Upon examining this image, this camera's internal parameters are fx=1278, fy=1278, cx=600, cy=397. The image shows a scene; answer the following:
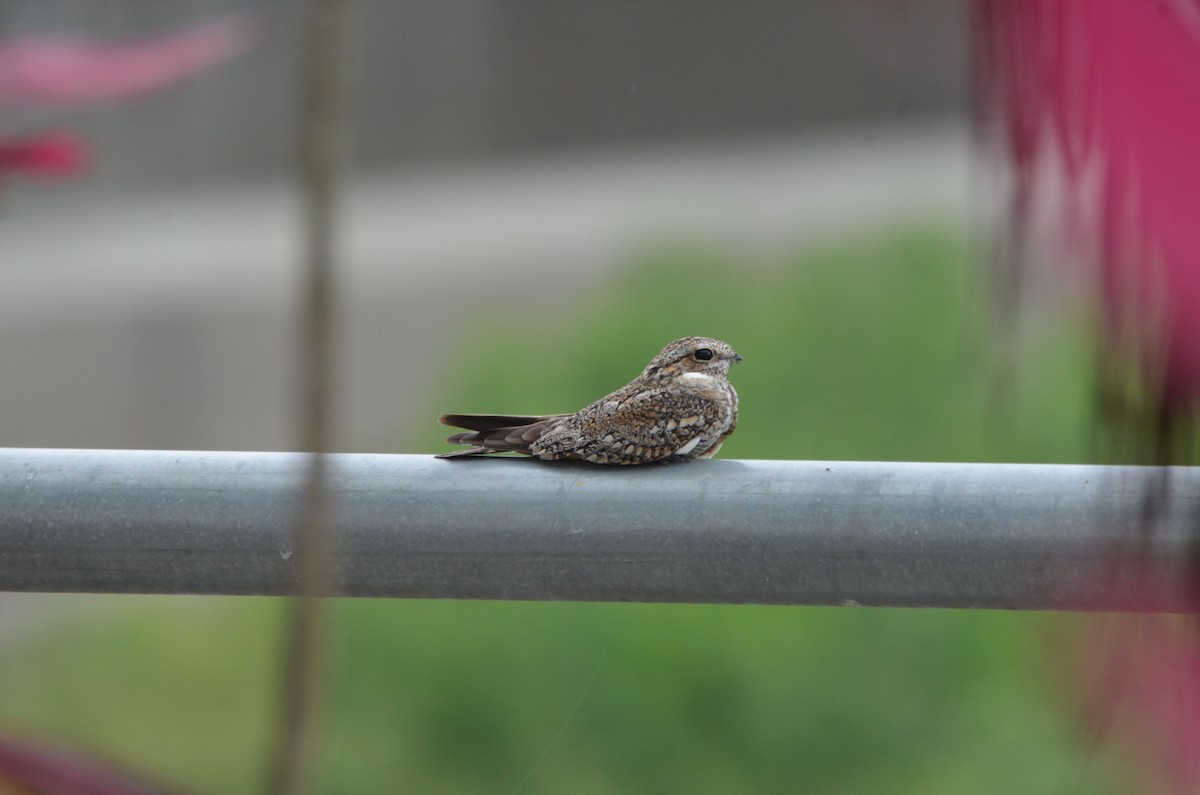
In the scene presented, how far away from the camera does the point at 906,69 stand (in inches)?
13.3

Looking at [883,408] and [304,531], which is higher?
[304,531]

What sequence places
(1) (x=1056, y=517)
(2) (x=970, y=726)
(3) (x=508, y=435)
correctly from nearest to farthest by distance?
(1) (x=1056, y=517) < (3) (x=508, y=435) < (2) (x=970, y=726)

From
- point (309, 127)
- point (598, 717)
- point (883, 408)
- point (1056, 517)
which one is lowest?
point (598, 717)

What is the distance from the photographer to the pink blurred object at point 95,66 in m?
0.54

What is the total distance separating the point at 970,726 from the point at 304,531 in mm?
Result: 4878

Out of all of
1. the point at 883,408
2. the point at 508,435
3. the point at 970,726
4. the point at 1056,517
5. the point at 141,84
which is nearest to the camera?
the point at 141,84

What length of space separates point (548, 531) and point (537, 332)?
15.9 feet

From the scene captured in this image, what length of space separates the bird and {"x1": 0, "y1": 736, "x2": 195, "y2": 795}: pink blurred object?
3.02 ft

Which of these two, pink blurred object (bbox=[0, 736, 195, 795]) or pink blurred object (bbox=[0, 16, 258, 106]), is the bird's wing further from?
pink blurred object (bbox=[0, 736, 195, 795])

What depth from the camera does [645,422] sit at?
5.07 ft

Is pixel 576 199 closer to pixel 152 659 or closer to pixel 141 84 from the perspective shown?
pixel 152 659

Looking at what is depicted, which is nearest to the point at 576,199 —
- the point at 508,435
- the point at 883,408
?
the point at 883,408

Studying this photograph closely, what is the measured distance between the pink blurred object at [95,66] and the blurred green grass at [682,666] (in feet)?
13.2

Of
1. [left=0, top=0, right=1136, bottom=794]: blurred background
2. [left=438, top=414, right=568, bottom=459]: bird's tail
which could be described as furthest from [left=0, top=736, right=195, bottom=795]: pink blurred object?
[left=0, top=0, right=1136, bottom=794]: blurred background
